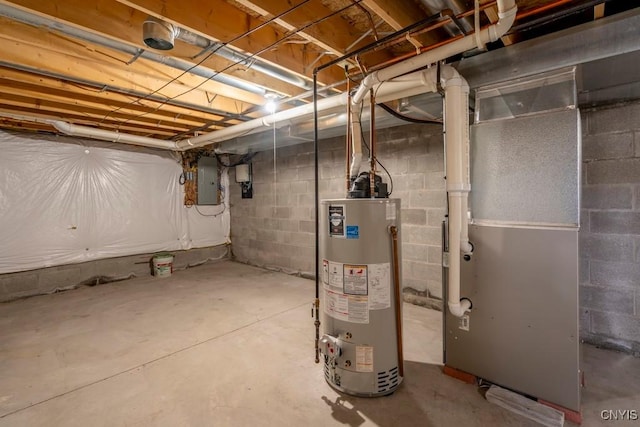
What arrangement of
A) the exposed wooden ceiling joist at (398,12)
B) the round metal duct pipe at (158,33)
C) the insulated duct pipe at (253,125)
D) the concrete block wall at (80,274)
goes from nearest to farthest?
the exposed wooden ceiling joist at (398,12) < the round metal duct pipe at (158,33) < the insulated duct pipe at (253,125) < the concrete block wall at (80,274)

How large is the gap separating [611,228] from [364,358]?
2.09 meters

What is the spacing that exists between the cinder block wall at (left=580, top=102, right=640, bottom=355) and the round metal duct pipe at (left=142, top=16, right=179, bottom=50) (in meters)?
2.92

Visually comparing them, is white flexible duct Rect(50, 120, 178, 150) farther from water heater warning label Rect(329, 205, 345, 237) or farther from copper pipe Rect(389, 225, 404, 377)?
copper pipe Rect(389, 225, 404, 377)

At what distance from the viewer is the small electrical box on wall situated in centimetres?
531

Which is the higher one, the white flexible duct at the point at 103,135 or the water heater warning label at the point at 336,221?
the white flexible duct at the point at 103,135

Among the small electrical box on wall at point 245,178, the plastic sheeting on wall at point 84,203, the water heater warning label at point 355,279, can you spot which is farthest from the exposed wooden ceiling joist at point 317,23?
the plastic sheeting on wall at point 84,203

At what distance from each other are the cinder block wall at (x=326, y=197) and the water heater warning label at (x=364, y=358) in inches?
66.7

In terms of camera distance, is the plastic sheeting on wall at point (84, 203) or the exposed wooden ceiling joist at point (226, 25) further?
the plastic sheeting on wall at point (84, 203)

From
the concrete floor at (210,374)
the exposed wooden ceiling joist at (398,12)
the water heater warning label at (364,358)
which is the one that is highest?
the exposed wooden ceiling joist at (398,12)

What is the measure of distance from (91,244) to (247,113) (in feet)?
9.95

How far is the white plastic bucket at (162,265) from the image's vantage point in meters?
4.66

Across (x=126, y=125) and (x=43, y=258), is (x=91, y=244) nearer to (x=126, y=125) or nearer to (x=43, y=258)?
(x=43, y=258)

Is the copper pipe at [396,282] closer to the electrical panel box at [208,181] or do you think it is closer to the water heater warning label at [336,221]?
the water heater warning label at [336,221]

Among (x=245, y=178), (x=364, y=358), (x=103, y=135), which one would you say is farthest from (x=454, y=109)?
(x=245, y=178)
